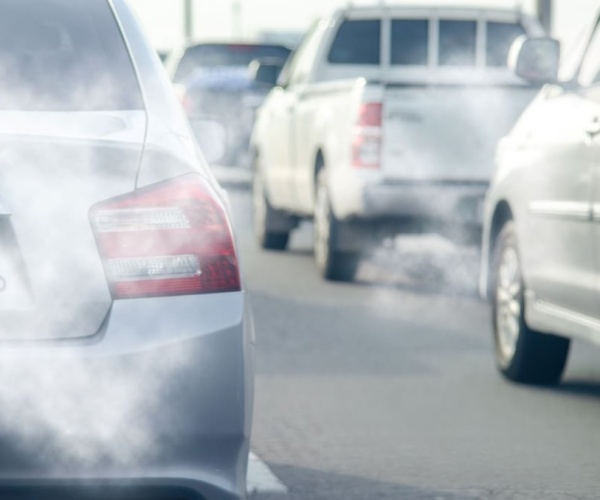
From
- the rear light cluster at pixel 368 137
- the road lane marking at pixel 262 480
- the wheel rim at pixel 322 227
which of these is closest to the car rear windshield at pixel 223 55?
the wheel rim at pixel 322 227

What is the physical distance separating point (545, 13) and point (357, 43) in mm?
10794

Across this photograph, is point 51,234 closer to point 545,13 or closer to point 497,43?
point 497,43

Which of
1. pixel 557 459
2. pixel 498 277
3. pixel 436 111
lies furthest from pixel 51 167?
pixel 436 111

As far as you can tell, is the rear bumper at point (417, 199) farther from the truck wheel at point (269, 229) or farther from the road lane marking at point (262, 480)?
the road lane marking at point (262, 480)

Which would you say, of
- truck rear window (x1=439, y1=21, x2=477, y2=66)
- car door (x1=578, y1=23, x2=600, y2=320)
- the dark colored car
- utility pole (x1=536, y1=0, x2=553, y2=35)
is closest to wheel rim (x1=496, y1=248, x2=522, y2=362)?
car door (x1=578, y1=23, x2=600, y2=320)

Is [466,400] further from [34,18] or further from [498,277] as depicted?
[34,18]

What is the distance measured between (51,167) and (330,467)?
2.51 metres

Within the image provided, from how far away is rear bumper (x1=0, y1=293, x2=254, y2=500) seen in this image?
3.71 meters

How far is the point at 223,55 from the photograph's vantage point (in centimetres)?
2705

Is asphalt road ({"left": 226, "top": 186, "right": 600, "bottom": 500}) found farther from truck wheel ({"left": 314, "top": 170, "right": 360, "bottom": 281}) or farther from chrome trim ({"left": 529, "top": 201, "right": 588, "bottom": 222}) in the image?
chrome trim ({"left": 529, "top": 201, "right": 588, "bottom": 222})

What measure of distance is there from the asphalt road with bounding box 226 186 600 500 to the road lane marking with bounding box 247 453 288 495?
1.7 inches

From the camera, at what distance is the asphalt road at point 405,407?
5.92 metres

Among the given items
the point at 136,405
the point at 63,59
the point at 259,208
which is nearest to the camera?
the point at 136,405

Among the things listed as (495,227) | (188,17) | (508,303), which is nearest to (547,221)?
(508,303)
